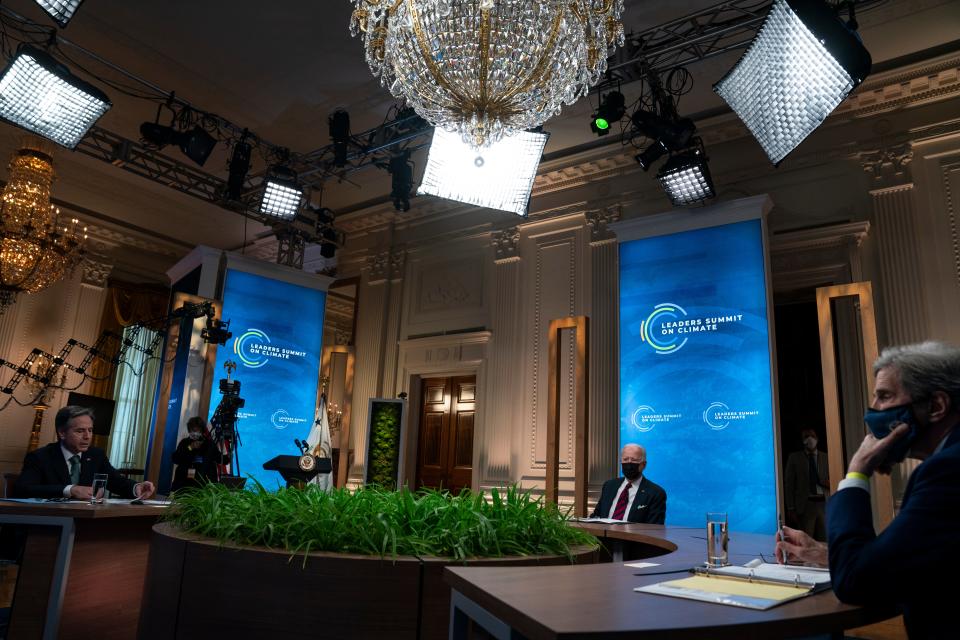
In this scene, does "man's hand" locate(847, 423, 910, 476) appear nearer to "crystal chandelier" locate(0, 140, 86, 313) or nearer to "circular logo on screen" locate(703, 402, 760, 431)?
"circular logo on screen" locate(703, 402, 760, 431)

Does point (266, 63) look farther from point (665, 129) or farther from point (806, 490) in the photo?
point (806, 490)

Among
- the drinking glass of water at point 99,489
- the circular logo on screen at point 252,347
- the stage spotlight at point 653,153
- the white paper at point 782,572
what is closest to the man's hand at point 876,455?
the white paper at point 782,572

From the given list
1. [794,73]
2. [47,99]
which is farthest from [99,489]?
[794,73]

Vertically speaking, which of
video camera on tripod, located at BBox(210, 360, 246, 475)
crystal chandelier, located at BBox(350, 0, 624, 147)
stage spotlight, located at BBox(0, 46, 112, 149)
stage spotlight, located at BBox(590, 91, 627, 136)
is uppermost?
stage spotlight, located at BBox(590, 91, 627, 136)

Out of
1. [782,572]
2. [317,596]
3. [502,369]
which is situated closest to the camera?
[782,572]

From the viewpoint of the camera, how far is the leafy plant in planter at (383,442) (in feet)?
26.1

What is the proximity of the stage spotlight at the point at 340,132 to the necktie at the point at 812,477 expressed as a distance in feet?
18.9

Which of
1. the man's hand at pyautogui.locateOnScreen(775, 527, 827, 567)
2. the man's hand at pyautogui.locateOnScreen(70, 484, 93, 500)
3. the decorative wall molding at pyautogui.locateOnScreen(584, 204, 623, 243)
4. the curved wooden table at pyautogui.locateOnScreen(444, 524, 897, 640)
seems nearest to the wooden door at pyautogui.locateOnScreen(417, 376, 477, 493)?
the decorative wall molding at pyautogui.locateOnScreen(584, 204, 623, 243)

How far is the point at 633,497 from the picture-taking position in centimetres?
462

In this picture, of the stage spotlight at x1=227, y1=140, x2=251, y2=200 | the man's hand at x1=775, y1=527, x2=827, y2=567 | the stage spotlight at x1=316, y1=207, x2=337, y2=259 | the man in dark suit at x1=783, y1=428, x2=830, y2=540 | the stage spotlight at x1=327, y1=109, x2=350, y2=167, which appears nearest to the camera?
the man's hand at x1=775, y1=527, x2=827, y2=567

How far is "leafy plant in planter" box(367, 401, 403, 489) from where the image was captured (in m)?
7.95

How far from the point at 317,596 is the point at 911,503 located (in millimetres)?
1428

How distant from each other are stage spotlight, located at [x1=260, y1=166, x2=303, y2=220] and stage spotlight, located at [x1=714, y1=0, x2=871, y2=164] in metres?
4.92

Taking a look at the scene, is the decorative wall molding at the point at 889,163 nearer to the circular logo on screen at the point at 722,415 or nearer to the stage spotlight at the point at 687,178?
the stage spotlight at the point at 687,178
